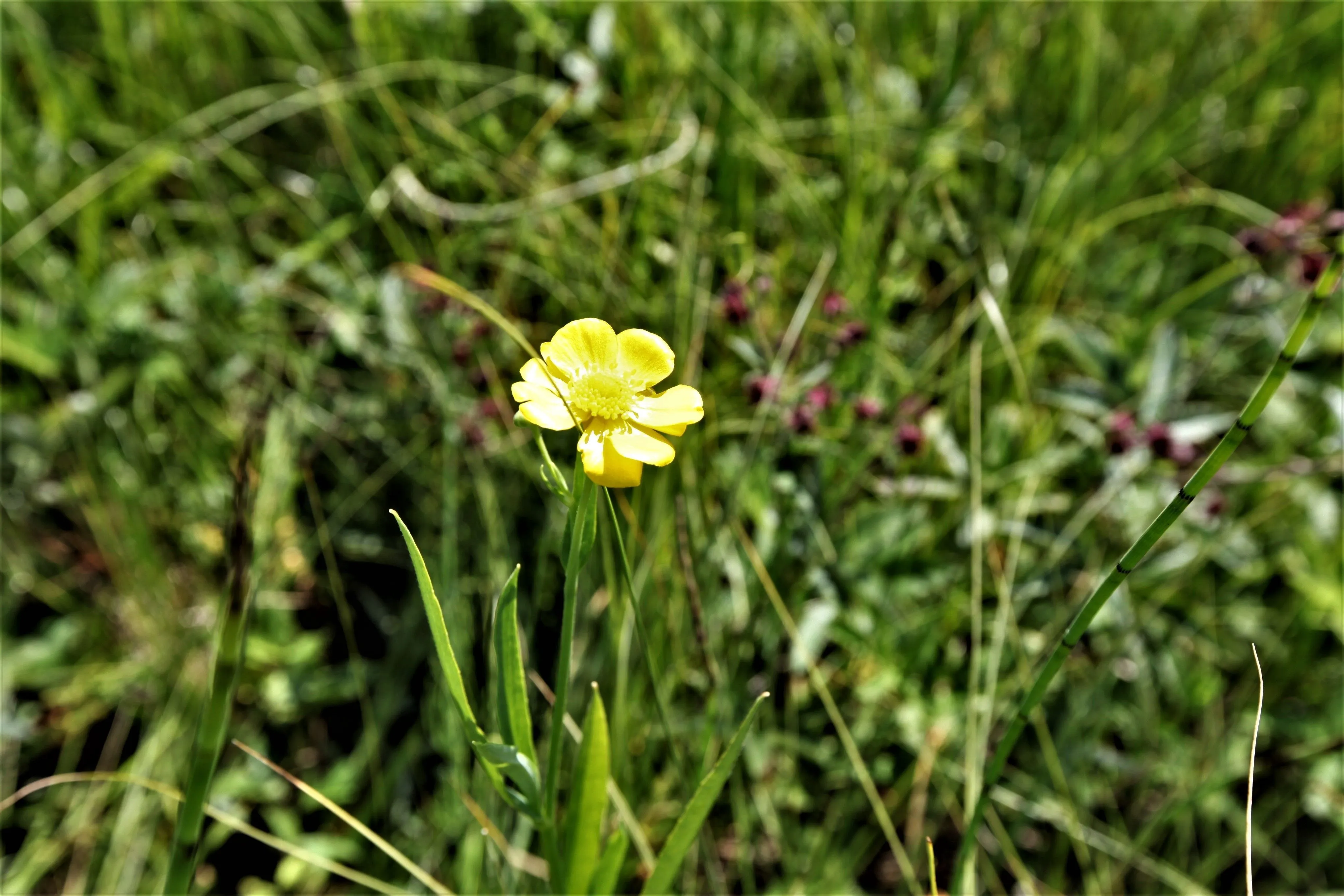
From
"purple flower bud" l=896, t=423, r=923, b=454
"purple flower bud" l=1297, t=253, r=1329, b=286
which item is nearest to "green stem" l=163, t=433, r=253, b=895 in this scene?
"purple flower bud" l=896, t=423, r=923, b=454

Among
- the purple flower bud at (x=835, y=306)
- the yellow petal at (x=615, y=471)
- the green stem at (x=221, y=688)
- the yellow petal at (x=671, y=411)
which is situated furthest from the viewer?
the purple flower bud at (x=835, y=306)

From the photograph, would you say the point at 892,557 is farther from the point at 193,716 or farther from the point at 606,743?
the point at 193,716

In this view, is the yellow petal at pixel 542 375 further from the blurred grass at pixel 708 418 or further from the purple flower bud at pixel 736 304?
the purple flower bud at pixel 736 304

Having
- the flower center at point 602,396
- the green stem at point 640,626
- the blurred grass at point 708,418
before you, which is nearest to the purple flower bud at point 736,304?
the blurred grass at point 708,418

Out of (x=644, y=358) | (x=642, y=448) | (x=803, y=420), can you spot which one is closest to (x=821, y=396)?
(x=803, y=420)

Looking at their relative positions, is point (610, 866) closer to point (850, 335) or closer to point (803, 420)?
point (803, 420)
